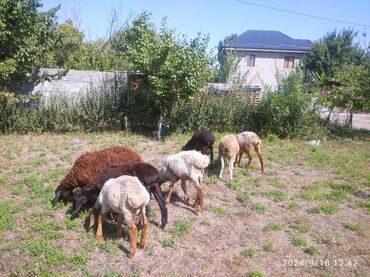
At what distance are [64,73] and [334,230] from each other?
9.30 meters

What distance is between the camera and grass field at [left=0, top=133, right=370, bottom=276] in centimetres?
420

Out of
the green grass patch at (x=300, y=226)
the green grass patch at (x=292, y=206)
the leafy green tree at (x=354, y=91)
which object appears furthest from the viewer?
the leafy green tree at (x=354, y=91)

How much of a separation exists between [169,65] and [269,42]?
23.6 meters

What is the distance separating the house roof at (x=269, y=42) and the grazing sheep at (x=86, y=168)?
81.3 ft

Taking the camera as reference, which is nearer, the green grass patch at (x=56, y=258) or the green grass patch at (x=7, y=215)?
the green grass patch at (x=56, y=258)

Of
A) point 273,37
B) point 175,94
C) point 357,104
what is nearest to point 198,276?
point 175,94

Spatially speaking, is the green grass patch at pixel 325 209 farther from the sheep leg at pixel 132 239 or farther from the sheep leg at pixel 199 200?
the sheep leg at pixel 132 239

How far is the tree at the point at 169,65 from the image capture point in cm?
951

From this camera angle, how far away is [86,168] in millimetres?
5668

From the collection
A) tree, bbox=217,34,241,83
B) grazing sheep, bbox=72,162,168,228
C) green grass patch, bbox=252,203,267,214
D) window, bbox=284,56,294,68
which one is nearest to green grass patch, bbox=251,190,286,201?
green grass patch, bbox=252,203,267,214

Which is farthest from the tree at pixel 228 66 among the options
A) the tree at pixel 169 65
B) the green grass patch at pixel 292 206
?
the green grass patch at pixel 292 206

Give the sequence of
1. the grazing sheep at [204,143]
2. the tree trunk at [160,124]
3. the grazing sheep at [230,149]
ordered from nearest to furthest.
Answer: the grazing sheep at [230,149]
the grazing sheep at [204,143]
the tree trunk at [160,124]

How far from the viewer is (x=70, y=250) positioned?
173 inches

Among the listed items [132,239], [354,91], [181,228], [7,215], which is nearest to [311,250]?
[181,228]
